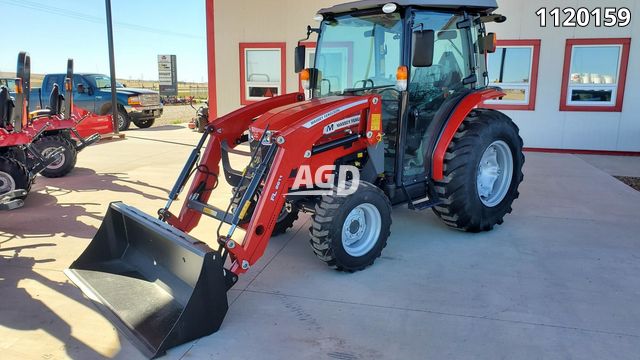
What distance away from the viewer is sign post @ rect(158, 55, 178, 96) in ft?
63.3

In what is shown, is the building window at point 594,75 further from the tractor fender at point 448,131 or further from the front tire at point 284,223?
the front tire at point 284,223

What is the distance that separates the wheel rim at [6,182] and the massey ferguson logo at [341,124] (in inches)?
168

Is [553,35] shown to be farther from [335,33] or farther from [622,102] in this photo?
[335,33]

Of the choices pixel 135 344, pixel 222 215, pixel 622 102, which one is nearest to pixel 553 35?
pixel 622 102

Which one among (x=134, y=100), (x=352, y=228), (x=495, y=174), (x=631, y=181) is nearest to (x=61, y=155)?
(x=352, y=228)

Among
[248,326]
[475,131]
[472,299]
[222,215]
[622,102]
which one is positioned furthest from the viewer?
[622,102]

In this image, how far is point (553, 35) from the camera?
30.9 ft

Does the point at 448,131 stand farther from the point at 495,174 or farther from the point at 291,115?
the point at 291,115

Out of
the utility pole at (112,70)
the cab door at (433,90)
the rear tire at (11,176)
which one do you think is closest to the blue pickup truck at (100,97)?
the utility pole at (112,70)

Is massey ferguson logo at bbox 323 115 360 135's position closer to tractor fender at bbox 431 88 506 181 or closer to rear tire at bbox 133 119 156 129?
tractor fender at bbox 431 88 506 181

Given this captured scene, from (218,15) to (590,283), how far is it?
9.60 m

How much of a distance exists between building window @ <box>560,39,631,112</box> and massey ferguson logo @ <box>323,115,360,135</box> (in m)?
7.24

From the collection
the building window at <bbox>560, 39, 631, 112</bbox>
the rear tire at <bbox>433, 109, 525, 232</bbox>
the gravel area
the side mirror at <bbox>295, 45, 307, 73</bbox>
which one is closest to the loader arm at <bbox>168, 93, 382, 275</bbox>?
the side mirror at <bbox>295, 45, 307, 73</bbox>

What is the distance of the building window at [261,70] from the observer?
10.8 meters
